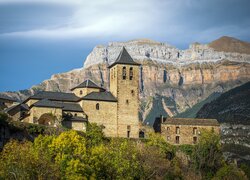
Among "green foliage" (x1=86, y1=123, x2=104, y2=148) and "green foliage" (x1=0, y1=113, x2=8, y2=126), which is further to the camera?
"green foliage" (x1=86, y1=123, x2=104, y2=148)

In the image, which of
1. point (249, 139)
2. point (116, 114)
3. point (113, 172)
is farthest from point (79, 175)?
point (249, 139)

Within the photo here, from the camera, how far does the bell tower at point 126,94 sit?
8999 centimetres

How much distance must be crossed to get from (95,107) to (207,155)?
60.2 ft

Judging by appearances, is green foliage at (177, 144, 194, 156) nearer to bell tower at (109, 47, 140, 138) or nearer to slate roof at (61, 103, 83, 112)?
bell tower at (109, 47, 140, 138)

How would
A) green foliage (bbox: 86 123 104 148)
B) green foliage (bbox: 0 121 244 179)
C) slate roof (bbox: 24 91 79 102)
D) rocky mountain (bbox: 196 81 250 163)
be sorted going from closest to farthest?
1. green foliage (bbox: 0 121 244 179)
2. green foliage (bbox: 86 123 104 148)
3. slate roof (bbox: 24 91 79 102)
4. rocky mountain (bbox: 196 81 250 163)

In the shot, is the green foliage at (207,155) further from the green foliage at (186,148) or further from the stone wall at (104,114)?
the stone wall at (104,114)

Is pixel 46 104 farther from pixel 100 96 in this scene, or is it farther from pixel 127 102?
pixel 127 102

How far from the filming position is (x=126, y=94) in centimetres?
9144

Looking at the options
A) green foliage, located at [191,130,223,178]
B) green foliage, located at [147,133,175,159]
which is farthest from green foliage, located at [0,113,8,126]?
green foliage, located at [191,130,223,178]

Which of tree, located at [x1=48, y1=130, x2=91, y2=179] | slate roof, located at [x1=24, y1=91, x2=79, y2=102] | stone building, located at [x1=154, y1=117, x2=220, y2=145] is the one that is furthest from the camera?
stone building, located at [x1=154, y1=117, x2=220, y2=145]

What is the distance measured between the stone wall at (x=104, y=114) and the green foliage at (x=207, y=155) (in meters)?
12.8

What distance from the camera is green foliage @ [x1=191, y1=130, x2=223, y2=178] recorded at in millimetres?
86062

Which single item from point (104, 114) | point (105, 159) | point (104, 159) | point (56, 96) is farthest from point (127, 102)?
point (104, 159)

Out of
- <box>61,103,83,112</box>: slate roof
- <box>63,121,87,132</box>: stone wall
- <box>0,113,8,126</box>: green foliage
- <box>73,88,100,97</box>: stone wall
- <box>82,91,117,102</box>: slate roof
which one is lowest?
<box>63,121,87,132</box>: stone wall
